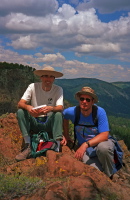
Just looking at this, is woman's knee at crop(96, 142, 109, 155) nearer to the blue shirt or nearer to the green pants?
the blue shirt

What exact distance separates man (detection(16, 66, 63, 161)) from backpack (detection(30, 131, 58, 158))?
143 mm

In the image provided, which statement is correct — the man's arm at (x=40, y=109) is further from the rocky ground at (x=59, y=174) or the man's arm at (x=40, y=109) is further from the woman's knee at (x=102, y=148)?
the woman's knee at (x=102, y=148)

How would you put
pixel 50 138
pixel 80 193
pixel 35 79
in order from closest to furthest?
pixel 80 193
pixel 50 138
pixel 35 79

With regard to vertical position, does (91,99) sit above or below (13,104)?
above

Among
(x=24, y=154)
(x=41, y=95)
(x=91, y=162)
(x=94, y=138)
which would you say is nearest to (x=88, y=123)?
(x=94, y=138)

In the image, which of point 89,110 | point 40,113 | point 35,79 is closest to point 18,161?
point 40,113

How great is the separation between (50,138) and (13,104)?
77.1 metres

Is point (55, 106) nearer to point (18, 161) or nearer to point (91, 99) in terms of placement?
point (91, 99)

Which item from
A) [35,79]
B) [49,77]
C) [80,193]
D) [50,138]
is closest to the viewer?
[80,193]

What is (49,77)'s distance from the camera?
6719 millimetres

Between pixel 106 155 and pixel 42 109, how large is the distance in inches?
91.1

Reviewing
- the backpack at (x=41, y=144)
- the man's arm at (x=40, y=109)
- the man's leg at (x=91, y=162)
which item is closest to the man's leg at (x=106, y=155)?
the man's leg at (x=91, y=162)

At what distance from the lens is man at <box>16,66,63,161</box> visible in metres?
6.51

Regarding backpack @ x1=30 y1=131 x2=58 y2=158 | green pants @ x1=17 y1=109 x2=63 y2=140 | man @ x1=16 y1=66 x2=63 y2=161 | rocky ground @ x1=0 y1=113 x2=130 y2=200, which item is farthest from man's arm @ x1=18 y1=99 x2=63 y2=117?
rocky ground @ x1=0 y1=113 x2=130 y2=200
